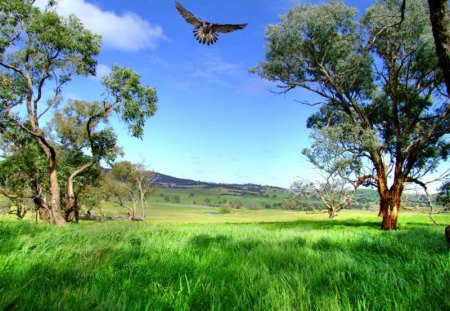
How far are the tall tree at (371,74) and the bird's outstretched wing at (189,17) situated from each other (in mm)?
12964

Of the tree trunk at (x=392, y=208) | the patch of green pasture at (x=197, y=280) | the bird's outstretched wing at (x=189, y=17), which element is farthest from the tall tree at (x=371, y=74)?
the patch of green pasture at (x=197, y=280)

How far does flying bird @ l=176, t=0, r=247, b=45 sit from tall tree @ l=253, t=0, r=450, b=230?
13.1 metres

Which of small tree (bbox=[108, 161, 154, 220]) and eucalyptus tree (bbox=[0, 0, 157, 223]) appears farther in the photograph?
small tree (bbox=[108, 161, 154, 220])

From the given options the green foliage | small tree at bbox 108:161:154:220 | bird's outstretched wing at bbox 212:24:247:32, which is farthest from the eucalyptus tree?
small tree at bbox 108:161:154:220

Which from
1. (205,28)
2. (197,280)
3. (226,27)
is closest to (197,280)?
(197,280)

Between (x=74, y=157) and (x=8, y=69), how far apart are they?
1362 centimetres

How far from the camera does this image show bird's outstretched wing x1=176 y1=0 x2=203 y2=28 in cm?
1218

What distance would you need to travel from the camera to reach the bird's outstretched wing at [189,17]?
1218cm

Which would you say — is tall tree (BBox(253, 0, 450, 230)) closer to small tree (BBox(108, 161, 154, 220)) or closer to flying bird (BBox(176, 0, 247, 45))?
flying bird (BBox(176, 0, 247, 45))

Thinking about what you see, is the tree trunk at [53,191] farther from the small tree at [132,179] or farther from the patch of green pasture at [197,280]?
the small tree at [132,179]

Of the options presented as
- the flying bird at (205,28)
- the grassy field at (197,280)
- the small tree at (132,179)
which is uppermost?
the flying bird at (205,28)

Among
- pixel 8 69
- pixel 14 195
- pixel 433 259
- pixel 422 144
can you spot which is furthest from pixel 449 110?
pixel 14 195

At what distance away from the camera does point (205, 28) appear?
11766 mm

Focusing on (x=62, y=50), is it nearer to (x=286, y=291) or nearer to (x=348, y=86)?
(x=348, y=86)
